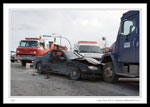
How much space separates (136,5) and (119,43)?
296 centimetres

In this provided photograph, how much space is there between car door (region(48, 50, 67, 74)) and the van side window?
3089 millimetres

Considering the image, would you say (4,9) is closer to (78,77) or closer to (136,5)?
(136,5)

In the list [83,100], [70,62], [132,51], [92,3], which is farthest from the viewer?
[70,62]

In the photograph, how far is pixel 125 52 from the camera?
6.49 m

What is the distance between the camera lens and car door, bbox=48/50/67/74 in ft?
27.6

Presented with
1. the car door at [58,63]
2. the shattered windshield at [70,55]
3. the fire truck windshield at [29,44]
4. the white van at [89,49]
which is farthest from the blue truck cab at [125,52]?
the fire truck windshield at [29,44]

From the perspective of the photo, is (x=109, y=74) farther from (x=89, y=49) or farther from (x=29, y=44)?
(x=29, y=44)

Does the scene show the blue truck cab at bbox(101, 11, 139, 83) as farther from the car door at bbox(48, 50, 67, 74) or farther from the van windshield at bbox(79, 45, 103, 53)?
the van windshield at bbox(79, 45, 103, 53)

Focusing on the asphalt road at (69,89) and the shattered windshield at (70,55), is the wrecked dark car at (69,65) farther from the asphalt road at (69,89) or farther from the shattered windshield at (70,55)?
the asphalt road at (69,89)

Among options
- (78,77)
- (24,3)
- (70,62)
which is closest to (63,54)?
(70,62)

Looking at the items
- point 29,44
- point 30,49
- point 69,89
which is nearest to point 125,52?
point 69,89

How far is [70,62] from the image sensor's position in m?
8.14

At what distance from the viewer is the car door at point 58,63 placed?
331 inches

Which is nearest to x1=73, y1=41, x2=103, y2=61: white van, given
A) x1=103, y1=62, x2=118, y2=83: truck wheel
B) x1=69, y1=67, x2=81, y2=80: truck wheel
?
x1=69, y1=67, x2=81, y2=80: truck wheel
